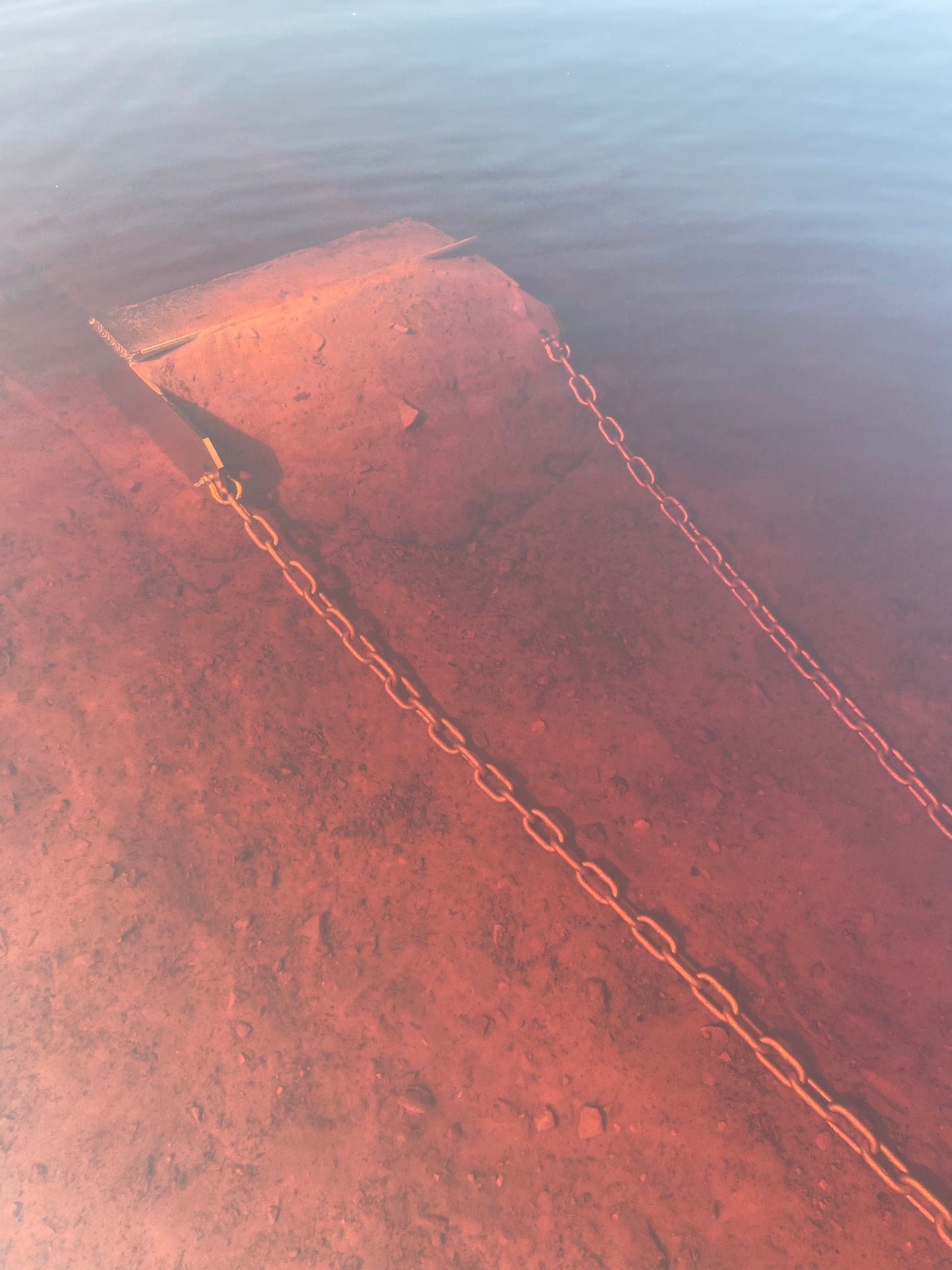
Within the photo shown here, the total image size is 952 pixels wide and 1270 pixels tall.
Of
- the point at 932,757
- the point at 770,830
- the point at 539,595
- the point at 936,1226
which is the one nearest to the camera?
the point at 936,1226

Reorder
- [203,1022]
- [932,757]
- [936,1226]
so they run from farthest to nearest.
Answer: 1. [932,757]
2. [203,1022]
3. [936,1226]

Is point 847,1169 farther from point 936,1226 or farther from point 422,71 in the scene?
point 422,71

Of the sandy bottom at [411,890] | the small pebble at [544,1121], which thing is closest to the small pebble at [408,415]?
the sandy bottom at [411,890]

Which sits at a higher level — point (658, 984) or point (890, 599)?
point (890, 599)

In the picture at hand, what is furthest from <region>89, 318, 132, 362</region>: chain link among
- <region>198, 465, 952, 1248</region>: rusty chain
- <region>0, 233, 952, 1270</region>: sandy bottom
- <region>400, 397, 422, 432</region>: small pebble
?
<region>400, 397, 422, 432</region>: small pebble

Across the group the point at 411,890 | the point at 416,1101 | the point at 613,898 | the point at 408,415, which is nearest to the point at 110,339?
the point at 408,415

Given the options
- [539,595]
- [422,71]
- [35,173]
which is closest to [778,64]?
[422,71]

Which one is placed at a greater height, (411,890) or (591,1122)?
(411,890)

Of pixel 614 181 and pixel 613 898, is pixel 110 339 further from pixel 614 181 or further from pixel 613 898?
pixel 614 181
